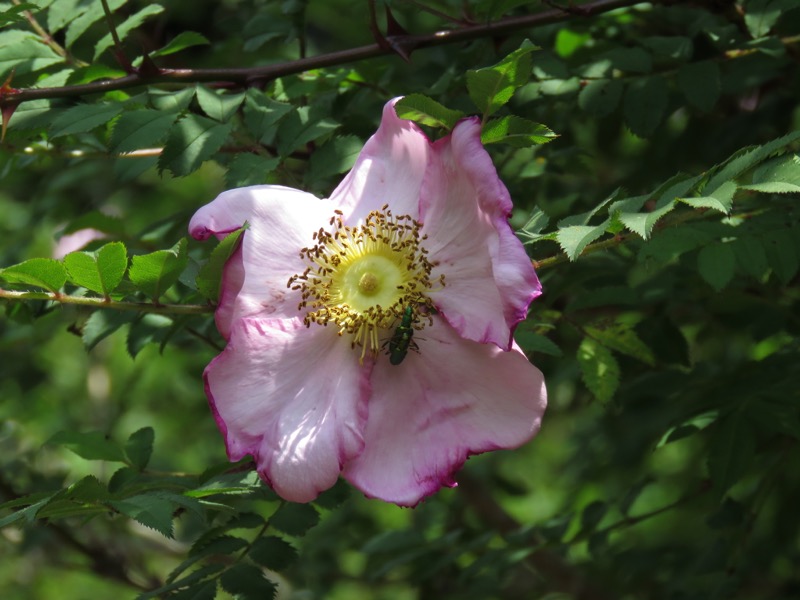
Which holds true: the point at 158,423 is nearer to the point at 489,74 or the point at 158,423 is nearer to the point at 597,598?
the point at 597,598

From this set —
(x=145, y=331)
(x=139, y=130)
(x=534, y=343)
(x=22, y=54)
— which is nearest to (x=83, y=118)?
(x=139, y=130)

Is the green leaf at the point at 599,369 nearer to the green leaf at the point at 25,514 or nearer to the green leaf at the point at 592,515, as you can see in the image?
the green leaf at the point at 592,515

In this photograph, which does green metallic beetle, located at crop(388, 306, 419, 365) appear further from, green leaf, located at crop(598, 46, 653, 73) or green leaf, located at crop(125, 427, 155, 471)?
green leaf, located at crop(598, 46, 653, 73)

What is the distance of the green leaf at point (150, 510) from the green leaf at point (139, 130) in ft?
1.62

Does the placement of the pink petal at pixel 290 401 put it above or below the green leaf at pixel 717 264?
above

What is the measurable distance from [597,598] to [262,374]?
1643 millimetres

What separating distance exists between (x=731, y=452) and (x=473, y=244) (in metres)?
0.65

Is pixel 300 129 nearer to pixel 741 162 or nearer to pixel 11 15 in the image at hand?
pixel 11 15

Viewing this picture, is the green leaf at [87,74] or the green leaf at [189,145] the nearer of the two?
the green leaf at [189,145]

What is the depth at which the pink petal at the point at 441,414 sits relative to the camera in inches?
52.9

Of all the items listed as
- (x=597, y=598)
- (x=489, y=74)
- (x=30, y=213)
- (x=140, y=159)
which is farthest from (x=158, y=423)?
(x=489, y=74)

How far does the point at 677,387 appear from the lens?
206cm

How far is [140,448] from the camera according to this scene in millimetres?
1615

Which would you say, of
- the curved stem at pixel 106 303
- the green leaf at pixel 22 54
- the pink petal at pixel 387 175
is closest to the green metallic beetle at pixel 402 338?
the pink petal at pixel 387 175
